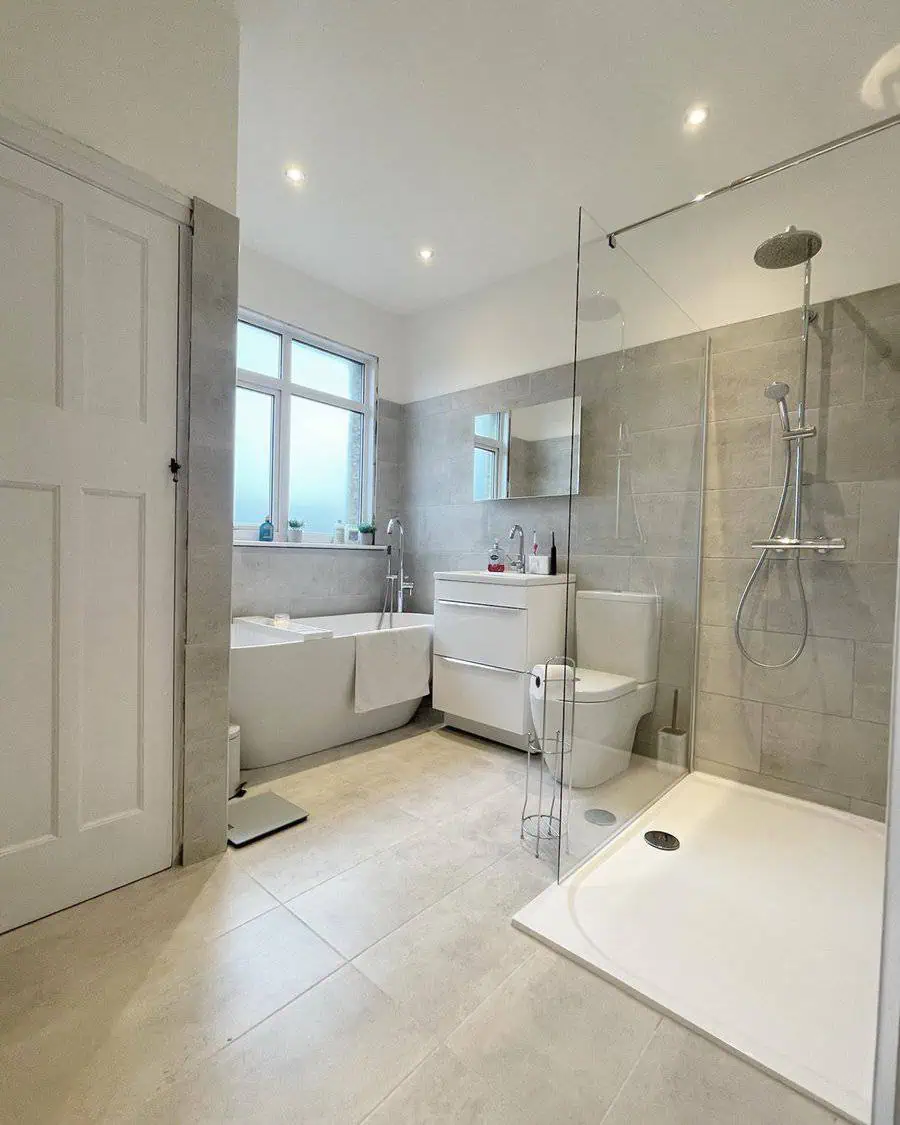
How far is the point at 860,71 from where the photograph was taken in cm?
183

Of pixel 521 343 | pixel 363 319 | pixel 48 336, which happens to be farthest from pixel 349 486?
pixel 48 336

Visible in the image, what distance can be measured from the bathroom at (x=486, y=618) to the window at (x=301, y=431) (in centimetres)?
9

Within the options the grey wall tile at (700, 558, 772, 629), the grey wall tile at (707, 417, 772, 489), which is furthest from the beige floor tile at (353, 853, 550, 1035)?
the grey wall tile at (707, 417, 772, 489)

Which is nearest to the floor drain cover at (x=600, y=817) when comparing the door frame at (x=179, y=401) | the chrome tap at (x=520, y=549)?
the door frame at (x=179, y=401)

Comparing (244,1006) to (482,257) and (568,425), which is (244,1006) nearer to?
(568,425)

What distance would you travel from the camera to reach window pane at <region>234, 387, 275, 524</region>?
325 cm

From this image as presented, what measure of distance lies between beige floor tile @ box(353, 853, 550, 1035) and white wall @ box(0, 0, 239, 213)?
2300 millimetres

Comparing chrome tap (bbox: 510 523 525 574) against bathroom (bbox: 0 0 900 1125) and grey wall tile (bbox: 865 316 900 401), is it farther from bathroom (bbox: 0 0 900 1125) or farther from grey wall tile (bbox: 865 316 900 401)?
grey wall tile (bbox: 865 316 900 401)

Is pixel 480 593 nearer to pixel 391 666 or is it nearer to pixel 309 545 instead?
pixel 391 666

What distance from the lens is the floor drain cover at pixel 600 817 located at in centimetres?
191

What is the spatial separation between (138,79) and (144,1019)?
245 cm

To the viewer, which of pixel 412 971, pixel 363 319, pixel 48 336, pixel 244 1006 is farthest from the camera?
pixel 363 319

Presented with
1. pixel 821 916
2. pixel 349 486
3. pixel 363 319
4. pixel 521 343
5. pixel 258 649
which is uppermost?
pixel 363 319

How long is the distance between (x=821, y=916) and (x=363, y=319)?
389 cm
